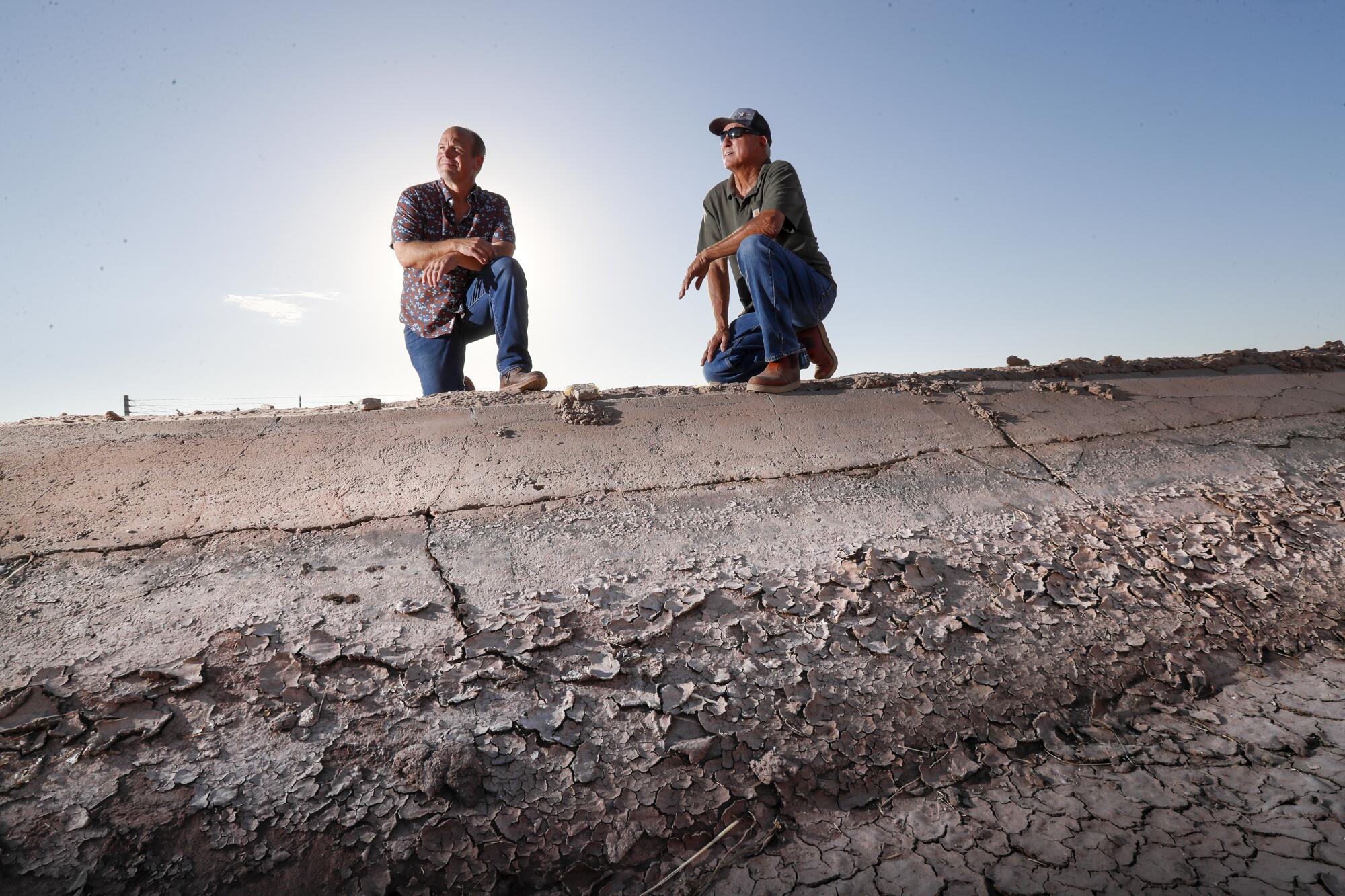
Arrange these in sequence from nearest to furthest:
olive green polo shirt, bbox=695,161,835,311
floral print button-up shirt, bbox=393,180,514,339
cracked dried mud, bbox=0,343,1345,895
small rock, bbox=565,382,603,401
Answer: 1. cracked dried mud, bbox=0,343,1345,895
2. small rock, bbox=565,382,603,401
3. olive green polo shirt, bbox=695,161,835,311
4. floral print button-up shirt, bbox=393,180,514,339

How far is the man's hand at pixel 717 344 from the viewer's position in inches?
112

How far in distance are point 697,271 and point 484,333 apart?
35.3 inches

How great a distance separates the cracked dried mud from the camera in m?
1.08

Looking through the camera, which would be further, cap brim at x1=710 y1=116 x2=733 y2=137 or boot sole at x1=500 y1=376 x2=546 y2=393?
cap brim at x1=710 y1=116 x2=733 y2=137

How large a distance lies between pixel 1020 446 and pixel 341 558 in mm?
1935

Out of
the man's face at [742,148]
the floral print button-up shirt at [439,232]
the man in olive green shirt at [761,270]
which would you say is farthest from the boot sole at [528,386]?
the man's face at [742,148]

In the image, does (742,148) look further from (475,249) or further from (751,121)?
(475,249)

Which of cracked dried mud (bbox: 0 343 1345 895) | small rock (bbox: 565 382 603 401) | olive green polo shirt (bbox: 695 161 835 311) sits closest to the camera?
cracked dried mud (bbox: 0 343 1345 895)

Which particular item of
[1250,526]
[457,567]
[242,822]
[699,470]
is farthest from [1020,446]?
[242,822]

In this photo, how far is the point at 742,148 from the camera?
108 inches

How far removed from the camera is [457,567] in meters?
1.55

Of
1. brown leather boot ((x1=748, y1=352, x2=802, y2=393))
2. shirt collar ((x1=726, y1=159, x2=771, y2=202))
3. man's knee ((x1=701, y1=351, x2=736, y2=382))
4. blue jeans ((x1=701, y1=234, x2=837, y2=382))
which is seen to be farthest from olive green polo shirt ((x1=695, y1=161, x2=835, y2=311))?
brown leather boot ((x1=748, y1=352, x2=802, y2=393))

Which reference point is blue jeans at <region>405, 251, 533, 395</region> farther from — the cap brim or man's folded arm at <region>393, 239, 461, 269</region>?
the cap brim

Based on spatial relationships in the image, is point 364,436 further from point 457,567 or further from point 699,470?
point 699,470
